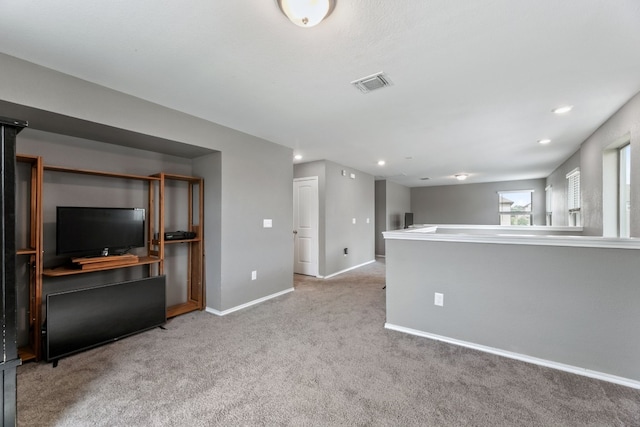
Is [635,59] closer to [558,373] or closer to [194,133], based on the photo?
[558,373]

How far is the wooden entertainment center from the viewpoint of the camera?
2287mm

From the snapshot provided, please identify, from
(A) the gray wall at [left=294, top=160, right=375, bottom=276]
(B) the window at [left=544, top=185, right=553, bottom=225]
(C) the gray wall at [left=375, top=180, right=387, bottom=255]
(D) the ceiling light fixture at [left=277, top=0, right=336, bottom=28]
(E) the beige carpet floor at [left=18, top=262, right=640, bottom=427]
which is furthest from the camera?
(C) the gray wall at [left=375, top=180, right=387, bottom=255]

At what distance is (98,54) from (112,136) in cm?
104

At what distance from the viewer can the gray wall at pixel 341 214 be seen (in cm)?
538

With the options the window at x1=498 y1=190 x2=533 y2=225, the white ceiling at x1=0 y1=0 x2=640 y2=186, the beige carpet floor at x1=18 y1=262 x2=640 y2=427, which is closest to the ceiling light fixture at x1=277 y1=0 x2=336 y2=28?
the white ceiling at x1=0 y1=0 x2=640 y2=186

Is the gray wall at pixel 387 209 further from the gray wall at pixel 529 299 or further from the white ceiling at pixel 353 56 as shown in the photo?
the gray wall at pixel 529 299

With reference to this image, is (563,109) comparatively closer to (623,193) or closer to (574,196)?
(623,193)

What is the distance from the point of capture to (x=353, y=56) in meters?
1.93

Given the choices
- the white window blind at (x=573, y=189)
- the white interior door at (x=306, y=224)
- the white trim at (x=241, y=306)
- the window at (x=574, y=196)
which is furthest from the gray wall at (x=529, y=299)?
the white window blind at (x=573, y=189)

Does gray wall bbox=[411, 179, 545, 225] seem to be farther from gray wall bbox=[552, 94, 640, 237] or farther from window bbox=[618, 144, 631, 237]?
window bbox=[618, 144, 631, 237]


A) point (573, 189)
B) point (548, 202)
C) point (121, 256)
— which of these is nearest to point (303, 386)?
point (121, 256)

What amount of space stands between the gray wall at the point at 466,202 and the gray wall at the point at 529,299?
7.39 m

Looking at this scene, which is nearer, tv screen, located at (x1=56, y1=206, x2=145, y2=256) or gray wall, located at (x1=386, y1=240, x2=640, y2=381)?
gray wall, located at (x1=386, y1=240, x2=640, y2=381)

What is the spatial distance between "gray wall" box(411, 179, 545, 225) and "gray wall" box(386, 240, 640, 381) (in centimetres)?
739
